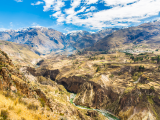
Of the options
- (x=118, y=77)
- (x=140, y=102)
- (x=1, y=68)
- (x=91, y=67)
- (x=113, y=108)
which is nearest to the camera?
(x=1, y=68)

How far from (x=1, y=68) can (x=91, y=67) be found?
117820mm

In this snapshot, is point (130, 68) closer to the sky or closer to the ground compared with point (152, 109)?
closer to the sky

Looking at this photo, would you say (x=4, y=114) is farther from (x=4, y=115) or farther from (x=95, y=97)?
(x=95, y=97)

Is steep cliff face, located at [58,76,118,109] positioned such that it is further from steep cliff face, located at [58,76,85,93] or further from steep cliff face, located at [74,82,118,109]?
steep cliff face, located at [58,76,85,93]

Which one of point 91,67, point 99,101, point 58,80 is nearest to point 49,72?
point 58,80

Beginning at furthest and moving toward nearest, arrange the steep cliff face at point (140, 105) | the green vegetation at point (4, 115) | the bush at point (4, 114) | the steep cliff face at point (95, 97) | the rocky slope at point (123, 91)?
1. the steep cliff face at point (95, 97)
2. the rocky slope at point (123, 91)
3. the steep cliff face at point (140, 105)
4. the bush at point (4, 114)
5. the green vegetation at point (4, 115)

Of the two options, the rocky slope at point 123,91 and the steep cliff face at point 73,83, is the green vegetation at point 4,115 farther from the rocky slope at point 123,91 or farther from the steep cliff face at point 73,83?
the steep cliff face at point 73,83

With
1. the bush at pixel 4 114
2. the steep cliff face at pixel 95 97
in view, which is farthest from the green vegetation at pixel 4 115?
the steep cliff face at pixel 95 97

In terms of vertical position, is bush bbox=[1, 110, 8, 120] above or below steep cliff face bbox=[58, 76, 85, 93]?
above

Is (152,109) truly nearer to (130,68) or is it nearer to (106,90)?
(106,90)

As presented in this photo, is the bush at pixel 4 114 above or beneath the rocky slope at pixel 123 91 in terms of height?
above

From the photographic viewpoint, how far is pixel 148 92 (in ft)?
210

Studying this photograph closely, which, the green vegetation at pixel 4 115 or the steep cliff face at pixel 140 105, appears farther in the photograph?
the steep cliff face at pixel 140 105

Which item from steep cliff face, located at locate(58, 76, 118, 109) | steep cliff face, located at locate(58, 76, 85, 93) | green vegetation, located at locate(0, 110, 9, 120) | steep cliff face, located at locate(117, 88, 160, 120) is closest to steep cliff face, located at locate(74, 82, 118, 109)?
steep cliff face, located at locate(58, 76, 118, 109)
